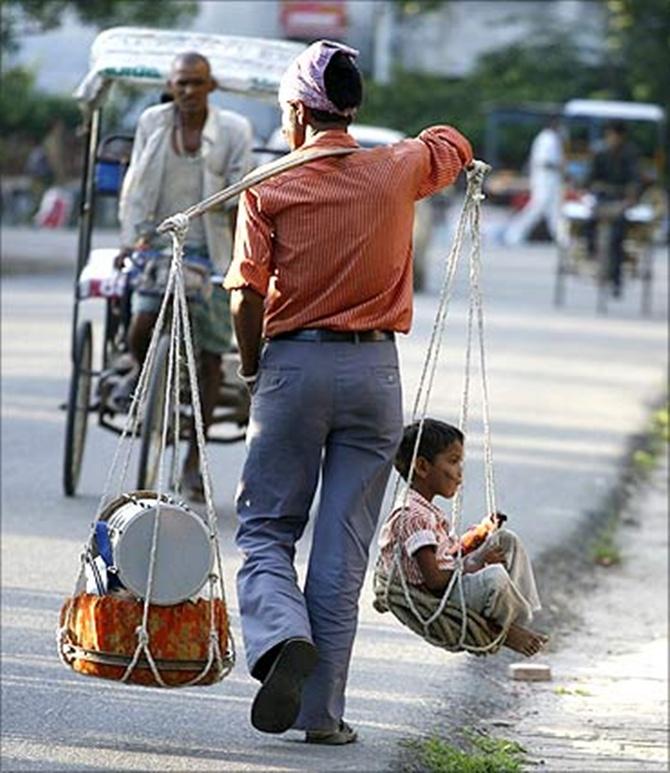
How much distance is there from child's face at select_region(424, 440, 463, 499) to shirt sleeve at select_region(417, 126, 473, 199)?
0.74 meters

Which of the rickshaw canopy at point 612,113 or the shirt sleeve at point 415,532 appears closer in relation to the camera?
the shirt sleeve at point 415,532

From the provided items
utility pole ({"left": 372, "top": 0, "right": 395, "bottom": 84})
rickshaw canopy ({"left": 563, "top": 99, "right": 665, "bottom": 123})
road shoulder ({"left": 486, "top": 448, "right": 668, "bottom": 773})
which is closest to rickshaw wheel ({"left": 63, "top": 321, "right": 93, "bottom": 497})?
road shoulder ({"left": 486, "top": 448, "right": 668, "bottom": 773})

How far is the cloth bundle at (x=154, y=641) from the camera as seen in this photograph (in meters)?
6.69

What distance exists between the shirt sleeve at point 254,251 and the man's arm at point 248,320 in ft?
0.07

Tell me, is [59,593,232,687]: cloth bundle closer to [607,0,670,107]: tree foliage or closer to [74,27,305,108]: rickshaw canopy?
[74,27,305,108]: rickshaw canopy

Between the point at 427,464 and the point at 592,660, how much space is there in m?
3.14

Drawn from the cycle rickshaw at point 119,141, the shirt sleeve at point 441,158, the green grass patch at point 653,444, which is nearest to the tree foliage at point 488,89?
the green grass patch at point 653,444

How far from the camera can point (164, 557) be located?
6.71 metres

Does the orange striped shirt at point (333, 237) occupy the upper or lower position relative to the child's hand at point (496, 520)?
upper

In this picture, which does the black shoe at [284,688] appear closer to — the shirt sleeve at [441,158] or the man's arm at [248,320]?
the man's arm at [248,320]

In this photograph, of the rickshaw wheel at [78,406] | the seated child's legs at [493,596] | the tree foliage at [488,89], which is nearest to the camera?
the seated child's legs at [493,596]

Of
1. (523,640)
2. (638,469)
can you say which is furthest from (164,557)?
(638,469)

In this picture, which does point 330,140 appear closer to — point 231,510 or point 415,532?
point 415,532

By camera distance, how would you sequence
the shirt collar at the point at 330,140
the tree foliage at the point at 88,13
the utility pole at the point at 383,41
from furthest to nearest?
the utility pole at the point at 383,41, the tree foliage at the point at 88,13, the shirt collar at the point at 330,140
